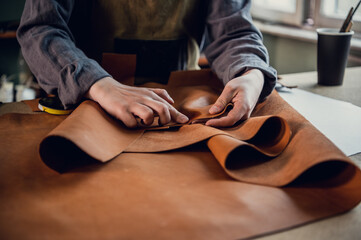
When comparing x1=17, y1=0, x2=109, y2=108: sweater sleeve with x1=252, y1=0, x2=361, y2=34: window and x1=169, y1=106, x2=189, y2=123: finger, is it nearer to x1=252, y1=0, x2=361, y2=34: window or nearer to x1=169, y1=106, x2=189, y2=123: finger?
x1=169, y1=106, x2=189, y2=123: finger

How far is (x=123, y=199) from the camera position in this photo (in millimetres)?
540

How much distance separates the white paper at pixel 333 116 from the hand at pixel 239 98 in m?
0.17

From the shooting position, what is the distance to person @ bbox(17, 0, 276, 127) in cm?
79

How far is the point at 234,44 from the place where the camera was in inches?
42.0

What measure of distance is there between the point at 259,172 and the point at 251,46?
1.64 ft

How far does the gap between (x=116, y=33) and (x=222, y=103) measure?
1.63 ft

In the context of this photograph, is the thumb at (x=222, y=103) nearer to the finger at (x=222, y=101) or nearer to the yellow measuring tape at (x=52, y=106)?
the finger at (x=222, y=101)

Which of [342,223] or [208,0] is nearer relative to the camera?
[342,223]

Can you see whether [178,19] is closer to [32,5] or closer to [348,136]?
[32,5]

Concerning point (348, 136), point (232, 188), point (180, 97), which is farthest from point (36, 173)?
point (348, 136)

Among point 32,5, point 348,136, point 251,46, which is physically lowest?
point 348,136

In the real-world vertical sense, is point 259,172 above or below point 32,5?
below

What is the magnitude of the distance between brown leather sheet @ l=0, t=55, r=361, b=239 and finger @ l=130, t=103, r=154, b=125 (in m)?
0.02

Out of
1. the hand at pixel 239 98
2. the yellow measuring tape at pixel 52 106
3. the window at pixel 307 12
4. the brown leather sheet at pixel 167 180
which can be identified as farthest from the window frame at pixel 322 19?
the yellow measuring tape at pixel 52 106
